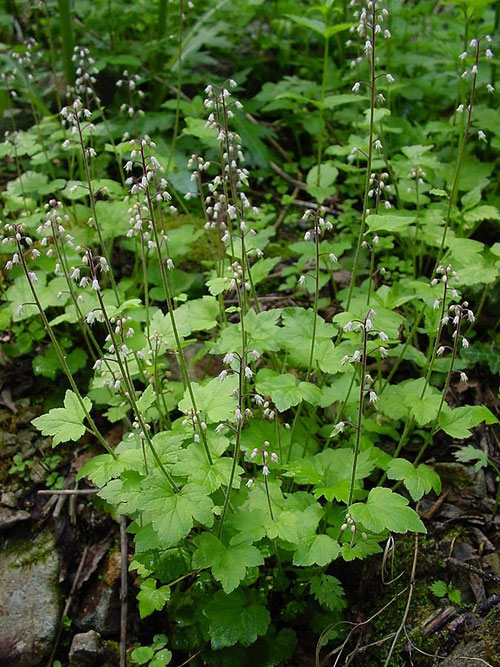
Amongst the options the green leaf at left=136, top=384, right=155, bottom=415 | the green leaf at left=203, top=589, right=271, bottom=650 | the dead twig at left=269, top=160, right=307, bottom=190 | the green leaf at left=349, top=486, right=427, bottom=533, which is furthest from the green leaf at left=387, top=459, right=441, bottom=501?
the dead twig at left=269, top=160, right=307, bottom=190

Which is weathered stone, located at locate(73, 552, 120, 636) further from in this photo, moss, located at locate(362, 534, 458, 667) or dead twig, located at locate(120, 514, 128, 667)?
moss, located at locate(362, 534, 458, 667)

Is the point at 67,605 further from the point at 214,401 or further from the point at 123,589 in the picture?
the point at 214,401

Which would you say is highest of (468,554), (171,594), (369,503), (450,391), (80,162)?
(80,162)

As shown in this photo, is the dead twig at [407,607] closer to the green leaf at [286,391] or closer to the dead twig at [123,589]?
the green leaf at [286,391]

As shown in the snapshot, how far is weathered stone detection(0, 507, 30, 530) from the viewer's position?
363 centimetres

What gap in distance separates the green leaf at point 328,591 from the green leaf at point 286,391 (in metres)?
0.91

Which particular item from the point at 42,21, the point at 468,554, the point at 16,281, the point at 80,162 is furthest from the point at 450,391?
the point at 42,21

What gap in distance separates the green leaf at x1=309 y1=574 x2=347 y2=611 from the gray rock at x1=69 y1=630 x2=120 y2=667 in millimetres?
1237

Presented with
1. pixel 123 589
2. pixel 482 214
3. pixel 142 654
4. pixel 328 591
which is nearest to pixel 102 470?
pixel 123 589

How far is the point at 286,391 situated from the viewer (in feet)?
9.89

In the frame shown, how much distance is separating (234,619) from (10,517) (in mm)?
1699

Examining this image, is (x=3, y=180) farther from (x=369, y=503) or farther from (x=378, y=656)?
(x=378, y=656)

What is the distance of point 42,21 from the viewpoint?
23.6ft

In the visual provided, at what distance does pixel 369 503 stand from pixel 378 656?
0.86m
